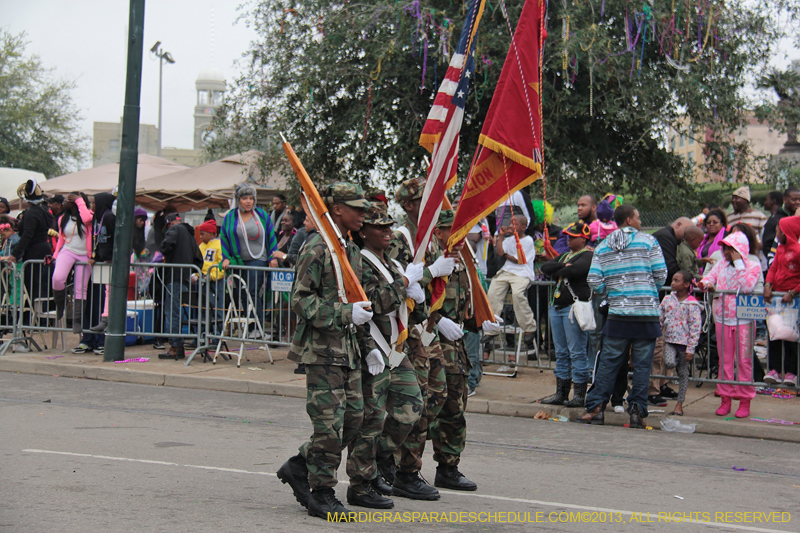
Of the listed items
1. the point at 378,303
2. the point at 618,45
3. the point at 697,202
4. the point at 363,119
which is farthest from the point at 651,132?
the point at 378,303

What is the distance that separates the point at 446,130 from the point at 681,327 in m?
4.24

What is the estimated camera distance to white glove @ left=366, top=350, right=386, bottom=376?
505 cm

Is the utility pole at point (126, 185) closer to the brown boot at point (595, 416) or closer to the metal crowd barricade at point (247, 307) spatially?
the metal crowd barricade at point (247, 307)

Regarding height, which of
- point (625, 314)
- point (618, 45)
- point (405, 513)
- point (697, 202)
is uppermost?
point (618, 45)

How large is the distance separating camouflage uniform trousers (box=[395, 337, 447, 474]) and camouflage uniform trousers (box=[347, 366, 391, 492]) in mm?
406

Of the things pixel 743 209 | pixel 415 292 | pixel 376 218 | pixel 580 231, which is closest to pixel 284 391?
pixel 580 231

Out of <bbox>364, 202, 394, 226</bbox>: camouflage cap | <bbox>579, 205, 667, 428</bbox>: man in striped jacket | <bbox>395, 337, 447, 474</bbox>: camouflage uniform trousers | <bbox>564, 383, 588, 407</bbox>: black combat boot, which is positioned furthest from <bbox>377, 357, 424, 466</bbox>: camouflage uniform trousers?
<bbox>564, 383, 588, 407</bbox>: black combat boot

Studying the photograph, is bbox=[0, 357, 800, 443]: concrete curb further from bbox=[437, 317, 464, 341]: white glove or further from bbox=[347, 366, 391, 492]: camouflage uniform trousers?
bbox=[347, 366, 391, 492]: camouflage uniform trousers

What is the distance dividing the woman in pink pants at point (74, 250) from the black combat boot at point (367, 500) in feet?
26.1

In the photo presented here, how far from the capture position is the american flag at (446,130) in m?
5.58

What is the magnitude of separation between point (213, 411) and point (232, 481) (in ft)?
10.1

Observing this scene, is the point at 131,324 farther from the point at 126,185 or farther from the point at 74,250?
the point at 126,185

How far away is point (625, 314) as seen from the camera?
8281mm

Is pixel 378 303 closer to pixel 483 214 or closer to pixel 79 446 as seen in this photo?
pixel 483 214
